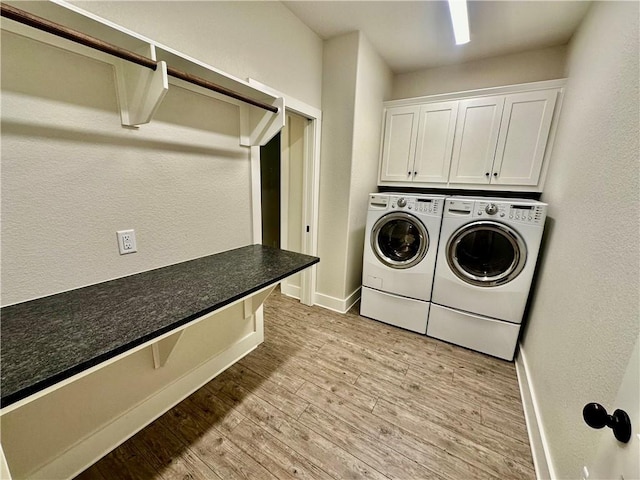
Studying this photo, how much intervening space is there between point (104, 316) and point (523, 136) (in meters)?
3.05

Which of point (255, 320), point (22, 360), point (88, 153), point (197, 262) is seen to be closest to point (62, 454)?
point (22, 360)

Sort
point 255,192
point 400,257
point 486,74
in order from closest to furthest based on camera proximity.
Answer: point 255,192
point 400,257
point 486,74

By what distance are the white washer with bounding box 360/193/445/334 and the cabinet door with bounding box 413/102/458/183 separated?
492 millimetres

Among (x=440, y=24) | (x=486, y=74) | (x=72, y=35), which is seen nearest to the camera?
(x=72, y=35)

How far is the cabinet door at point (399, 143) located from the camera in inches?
104

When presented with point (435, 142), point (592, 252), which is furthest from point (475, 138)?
point (592, 252)

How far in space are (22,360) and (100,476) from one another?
92 cm

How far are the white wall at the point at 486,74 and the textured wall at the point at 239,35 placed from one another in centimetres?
120

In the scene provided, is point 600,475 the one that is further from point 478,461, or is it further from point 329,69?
point 329,69

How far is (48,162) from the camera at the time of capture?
989mm

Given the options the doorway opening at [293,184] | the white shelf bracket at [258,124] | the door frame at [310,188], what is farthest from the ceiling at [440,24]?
the white shelf bracket at [258,124]

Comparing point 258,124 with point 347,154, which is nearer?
point 258,124

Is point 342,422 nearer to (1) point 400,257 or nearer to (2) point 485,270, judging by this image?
(1) point 400,257

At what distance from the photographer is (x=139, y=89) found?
3.61 ft
